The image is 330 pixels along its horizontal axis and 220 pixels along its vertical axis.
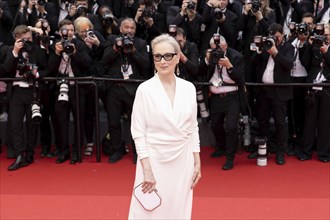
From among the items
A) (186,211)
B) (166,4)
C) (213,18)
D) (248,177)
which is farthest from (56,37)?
(186,211)

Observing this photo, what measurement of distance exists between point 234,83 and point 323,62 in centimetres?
101

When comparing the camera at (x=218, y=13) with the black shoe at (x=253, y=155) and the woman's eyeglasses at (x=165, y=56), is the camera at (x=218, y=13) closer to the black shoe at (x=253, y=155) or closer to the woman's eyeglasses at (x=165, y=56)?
the black shoe at (x=253, y=155)

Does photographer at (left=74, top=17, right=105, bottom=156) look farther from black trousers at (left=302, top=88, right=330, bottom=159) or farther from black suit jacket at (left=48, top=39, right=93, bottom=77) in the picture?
black trousers at (left=302, top=88, right=330, bottom=159)

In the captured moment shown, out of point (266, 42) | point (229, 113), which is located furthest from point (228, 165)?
point (266, 42)

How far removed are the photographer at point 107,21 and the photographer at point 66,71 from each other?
1.65ft

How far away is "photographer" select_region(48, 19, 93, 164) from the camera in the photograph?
6.30m

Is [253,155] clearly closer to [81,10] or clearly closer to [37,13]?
[81,10]

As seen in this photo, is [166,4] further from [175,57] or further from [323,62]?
[175,57]

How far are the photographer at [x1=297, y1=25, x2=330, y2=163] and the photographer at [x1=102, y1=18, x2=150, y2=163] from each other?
1831 mm

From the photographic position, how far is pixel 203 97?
6730mm

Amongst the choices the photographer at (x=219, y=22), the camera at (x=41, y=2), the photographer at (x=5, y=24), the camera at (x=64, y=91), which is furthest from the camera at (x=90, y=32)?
the photographer at (x=219, y=22)

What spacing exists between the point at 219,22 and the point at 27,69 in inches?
89.9

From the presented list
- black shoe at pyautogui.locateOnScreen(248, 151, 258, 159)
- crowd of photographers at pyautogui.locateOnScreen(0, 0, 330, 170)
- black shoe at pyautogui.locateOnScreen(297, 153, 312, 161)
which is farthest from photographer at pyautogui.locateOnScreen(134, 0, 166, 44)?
black shoe at pyautogui.locateOnScreen(297, 153, 312, 161)

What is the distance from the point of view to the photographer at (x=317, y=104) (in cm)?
632
